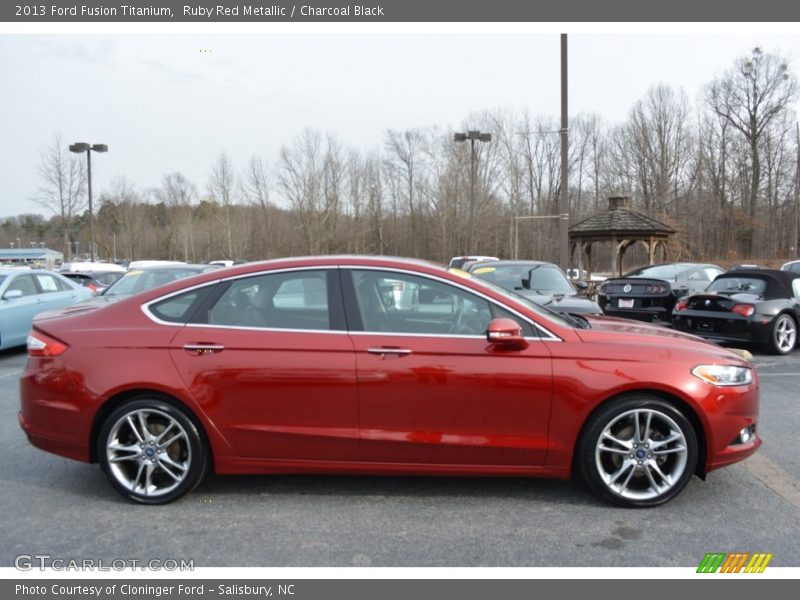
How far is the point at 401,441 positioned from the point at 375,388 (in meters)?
0.37

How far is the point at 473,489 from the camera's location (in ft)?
12.9

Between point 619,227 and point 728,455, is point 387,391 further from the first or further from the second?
point 619,227

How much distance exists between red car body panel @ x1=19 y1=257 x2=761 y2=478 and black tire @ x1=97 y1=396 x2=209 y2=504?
0.29ft

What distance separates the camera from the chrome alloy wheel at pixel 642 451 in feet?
11.7

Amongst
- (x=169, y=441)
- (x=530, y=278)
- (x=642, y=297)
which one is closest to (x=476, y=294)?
(x=169, y=441)

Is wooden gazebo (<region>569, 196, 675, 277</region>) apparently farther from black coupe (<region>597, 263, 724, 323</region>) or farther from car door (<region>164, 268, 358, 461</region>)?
car door (<region>164, 268, 358, 461</region>)

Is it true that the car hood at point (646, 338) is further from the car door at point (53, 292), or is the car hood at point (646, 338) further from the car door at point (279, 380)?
the car door at point (53, 292)

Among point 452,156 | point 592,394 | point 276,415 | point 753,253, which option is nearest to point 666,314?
point 592,394

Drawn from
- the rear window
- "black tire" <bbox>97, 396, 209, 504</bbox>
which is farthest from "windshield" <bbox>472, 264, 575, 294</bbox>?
"black tire" <bbox>97, 396, 209, 504</bbox>

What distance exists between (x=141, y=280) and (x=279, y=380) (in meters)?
7.51

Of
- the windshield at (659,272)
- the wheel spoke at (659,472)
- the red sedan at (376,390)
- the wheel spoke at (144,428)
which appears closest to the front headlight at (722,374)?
the red sedan at (376,390)

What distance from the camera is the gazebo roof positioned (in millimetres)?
23938

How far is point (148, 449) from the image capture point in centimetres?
369

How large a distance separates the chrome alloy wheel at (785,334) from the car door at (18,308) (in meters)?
12.2
